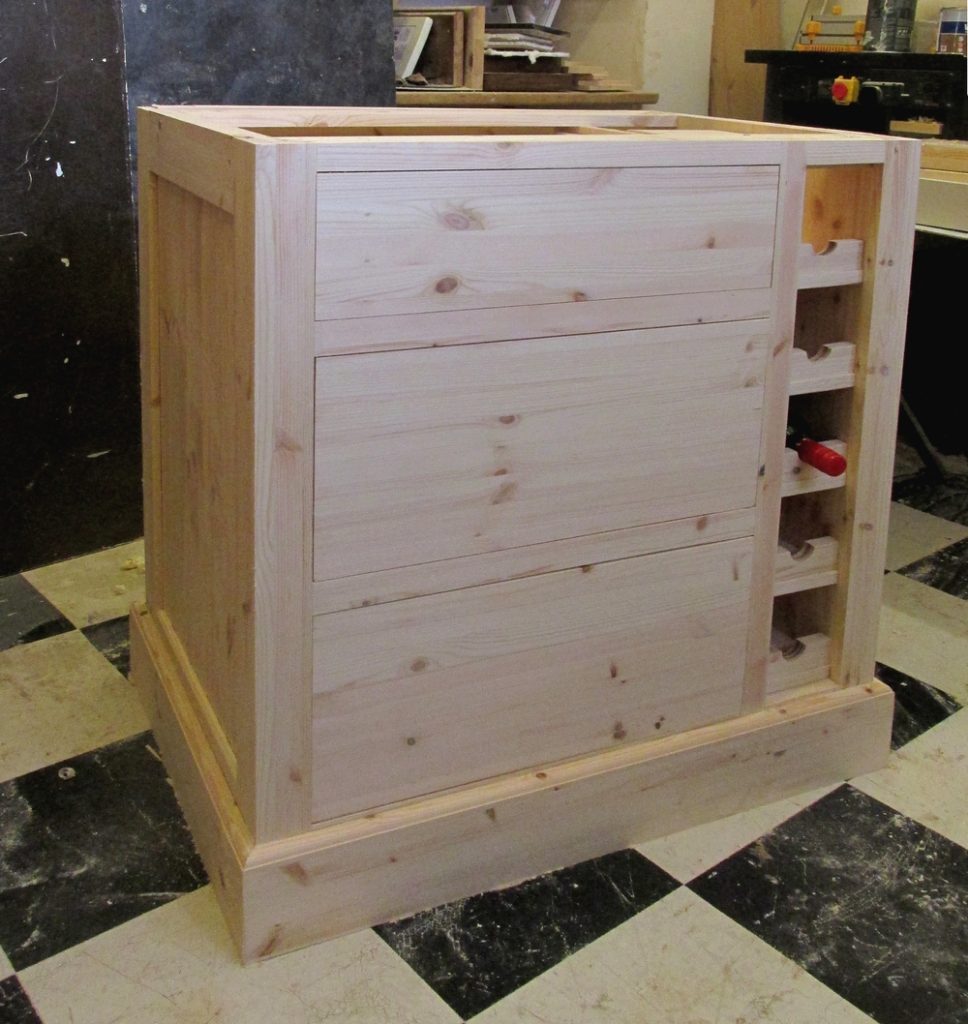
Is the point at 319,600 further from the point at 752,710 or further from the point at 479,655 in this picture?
the point at 752,710

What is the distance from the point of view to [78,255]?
202cm

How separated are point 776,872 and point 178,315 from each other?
3.12ft

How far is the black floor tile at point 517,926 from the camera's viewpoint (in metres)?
1.25

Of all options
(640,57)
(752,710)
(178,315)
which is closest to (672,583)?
(752,710)

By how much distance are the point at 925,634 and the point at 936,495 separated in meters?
0.69

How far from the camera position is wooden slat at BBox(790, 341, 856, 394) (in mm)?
1400

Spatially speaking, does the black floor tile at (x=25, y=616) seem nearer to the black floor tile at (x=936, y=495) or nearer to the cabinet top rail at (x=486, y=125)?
the cabinet top rail at (x=486, y=125)

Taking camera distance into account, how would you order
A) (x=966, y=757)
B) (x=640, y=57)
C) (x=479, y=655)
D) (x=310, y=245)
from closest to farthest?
(x=310, y=245), (x=479, y=655), (x=966, y=757), (x=640, y=57)

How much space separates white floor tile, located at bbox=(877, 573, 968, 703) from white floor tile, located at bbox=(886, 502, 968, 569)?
0.11 m

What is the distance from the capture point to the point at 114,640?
1.92 meters

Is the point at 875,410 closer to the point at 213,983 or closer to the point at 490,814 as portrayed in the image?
the point at 490,814

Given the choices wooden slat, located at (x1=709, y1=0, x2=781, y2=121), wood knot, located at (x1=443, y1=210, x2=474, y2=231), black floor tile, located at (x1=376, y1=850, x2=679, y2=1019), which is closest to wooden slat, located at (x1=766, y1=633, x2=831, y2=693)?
black floor tile, located at (x1=376, y1=850, x2=679, y2=1019)

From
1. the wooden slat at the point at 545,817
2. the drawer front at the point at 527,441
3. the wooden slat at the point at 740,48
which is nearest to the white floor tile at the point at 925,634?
the wooden slat at the point at 545,817

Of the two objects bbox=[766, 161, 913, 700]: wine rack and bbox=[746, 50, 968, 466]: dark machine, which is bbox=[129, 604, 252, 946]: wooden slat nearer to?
bbox=[766, 161, 913, 700]: wine rack
